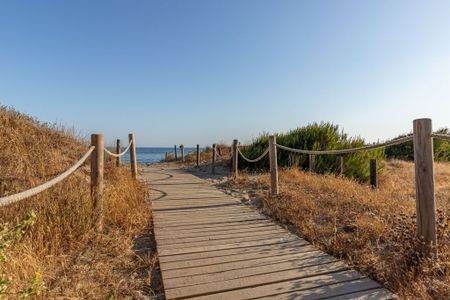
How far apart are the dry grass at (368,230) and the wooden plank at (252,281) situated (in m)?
0.35

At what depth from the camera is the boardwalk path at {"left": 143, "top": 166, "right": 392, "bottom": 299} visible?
8.52 feet

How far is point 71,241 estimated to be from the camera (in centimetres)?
343

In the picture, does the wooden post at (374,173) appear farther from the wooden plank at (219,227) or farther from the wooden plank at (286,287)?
the wooden plank at (286,287)

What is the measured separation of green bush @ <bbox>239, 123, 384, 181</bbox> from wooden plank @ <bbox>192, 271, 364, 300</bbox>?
7.55m

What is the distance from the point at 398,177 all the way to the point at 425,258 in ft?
34.9

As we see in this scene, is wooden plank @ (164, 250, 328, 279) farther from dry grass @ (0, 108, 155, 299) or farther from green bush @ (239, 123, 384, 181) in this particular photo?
green bush @ (239, 123, 384, 181)

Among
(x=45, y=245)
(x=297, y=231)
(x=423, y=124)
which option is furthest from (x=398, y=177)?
(x=45, y=245)

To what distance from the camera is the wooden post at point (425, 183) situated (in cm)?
281

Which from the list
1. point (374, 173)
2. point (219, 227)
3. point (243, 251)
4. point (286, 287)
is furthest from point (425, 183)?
point (374, 173)

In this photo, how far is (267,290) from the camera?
262 centimetres

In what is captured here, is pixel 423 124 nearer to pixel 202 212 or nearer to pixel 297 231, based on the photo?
pixel 297 231

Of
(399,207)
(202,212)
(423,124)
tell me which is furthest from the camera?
(202,212)

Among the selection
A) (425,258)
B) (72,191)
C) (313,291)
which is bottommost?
(313,291)

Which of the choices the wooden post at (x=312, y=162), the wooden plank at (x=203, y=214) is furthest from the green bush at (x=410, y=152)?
the wooden plank at (x=203, y=214)
